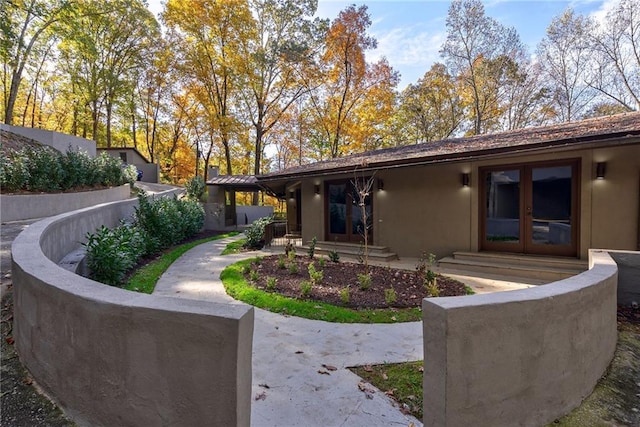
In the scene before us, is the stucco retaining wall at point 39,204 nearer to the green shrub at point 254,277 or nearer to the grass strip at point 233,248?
the grass strip at point 233,248

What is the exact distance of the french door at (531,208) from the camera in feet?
22.2

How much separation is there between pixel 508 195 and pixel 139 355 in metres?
7.97

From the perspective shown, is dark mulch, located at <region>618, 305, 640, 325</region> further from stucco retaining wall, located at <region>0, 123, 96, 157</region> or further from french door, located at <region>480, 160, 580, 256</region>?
stucco retaining wall, located at <region>0, 123, 96, 157</region>

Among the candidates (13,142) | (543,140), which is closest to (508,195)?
(543,140)

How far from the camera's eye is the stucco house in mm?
6125

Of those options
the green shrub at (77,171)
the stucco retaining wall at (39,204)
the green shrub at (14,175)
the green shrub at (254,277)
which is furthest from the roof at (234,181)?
the green shrub at (254,277)

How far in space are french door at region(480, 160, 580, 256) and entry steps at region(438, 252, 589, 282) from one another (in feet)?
1.09

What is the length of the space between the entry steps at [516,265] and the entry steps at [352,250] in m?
Answer: 1.63

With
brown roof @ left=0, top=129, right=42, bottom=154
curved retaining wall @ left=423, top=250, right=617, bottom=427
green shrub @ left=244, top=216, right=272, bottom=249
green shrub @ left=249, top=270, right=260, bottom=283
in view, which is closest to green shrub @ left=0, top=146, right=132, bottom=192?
brown roof @ left=0, top=129, right=42, bottom=154

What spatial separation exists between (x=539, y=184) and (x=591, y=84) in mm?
17034

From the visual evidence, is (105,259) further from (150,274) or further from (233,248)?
(233,248)

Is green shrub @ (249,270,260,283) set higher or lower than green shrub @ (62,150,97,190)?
lower

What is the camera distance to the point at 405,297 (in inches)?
213

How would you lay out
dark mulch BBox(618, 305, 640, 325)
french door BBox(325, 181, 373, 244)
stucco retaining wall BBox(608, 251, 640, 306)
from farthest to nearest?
french door BBox(325, 181, 373, 244) → stucco retaining wall BBox(608, 251, 640, 306) → dark mulch BBox(618, 305, 640, 325)
